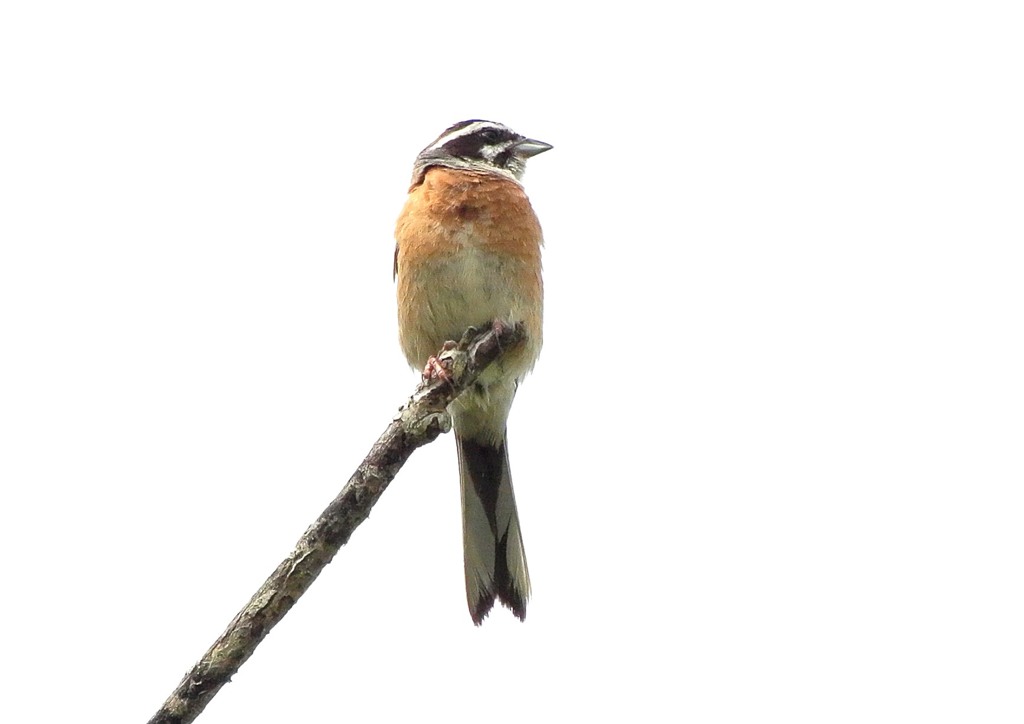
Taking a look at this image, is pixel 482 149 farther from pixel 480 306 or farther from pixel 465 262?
pixel 480 306

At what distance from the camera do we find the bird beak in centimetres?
857

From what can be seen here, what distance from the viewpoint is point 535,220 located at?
7.89 meters

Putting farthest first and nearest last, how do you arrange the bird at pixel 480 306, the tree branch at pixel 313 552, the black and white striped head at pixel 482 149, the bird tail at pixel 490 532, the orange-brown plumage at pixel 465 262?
the black and white striped head at pixel 482 149, the orange-brown plumage at pixel 465 262, the bird at pixel 480 306, the bird tail at pixel 490 532, the tree branch at pixel 313 552

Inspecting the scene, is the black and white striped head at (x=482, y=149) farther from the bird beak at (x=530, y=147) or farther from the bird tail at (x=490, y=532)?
the bird tail at (x=490, y=532)

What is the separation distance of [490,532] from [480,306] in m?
1.32

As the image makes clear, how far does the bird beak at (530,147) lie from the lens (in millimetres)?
8570

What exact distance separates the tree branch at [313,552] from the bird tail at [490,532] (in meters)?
1.92

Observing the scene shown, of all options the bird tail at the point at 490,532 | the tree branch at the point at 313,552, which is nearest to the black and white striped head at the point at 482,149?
the bird tail at the point at 490,532

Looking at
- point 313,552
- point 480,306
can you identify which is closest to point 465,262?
point 480,306

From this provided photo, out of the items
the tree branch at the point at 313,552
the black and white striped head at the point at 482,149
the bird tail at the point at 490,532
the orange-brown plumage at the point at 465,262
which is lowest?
the tree branch at the point at 313,552

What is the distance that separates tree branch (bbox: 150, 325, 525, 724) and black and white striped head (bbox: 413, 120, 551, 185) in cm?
320

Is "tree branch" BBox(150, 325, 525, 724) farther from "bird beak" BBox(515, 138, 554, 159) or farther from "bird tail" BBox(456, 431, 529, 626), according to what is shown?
"bird beak" BBox(515, 138, 554, 159)

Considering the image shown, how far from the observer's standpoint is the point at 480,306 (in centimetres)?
739

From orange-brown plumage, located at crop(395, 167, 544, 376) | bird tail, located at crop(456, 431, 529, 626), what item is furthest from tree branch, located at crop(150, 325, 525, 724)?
orange-brown plumage, located at crop(395, 167, 544, 376)
